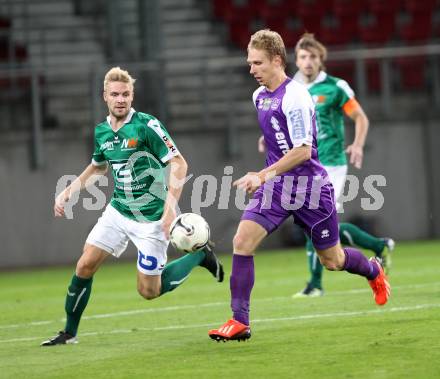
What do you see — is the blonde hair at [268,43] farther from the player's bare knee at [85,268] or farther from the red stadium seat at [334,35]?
the red stadium seat at [334,35]

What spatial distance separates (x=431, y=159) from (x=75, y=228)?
5.41 meters

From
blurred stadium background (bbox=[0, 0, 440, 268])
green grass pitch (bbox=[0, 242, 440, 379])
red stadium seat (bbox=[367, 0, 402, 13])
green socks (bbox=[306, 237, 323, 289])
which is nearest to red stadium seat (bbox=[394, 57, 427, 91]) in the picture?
blurred stadium background (bbox=[0, 0, 440, 268])

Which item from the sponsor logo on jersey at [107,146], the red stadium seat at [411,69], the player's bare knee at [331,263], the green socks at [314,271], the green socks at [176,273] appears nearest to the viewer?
the player's bare knee at [331,263]

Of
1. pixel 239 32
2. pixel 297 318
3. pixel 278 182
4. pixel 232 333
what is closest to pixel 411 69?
pixel 239 32

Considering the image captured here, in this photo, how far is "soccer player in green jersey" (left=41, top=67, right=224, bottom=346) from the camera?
331 inches

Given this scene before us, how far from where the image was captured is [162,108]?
17.2 metres

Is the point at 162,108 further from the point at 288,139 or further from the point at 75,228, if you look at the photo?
the point at 288,139

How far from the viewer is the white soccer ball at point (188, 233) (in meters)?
8.10

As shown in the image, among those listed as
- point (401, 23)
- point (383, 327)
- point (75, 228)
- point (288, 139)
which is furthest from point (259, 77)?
point (401, 23)

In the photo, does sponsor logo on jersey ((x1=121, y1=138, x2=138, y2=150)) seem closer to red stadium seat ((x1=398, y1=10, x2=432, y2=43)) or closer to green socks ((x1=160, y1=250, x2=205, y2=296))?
green socks ((x1=160, y1=250, x2=205, y2=296))

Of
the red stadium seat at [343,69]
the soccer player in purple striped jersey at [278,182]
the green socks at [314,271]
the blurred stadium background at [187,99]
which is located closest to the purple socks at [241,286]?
the soccer player in purple striped jersey at [278,182]

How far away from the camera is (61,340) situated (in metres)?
8.38

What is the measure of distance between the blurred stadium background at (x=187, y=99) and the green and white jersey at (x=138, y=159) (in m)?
8.00

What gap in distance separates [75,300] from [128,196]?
2.75ft
